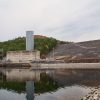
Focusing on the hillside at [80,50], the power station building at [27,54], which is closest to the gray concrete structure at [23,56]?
the power station building at [27,54]

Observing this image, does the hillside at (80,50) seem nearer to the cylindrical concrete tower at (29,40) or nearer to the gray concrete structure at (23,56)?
the gray concrete structure at (23,56)

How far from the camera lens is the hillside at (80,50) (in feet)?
263

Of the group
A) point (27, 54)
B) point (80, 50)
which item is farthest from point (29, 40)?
point (80, 50)

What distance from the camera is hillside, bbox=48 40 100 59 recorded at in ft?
263

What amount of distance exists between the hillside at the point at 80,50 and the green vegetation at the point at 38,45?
256 centimetres

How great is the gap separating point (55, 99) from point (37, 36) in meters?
91.3

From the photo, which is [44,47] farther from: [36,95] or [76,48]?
[36,95]

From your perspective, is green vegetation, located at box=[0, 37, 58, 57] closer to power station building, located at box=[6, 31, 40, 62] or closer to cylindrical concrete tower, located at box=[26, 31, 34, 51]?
cylindrical concrete tower, located at box=[26, 31, 34, 51]

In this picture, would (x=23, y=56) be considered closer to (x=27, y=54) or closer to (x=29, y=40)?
(x=27, y=54)

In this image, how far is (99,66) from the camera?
6875cm

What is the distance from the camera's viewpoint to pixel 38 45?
97062 mm

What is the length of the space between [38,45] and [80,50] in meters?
17.2

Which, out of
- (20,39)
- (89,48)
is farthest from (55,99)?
(20,39)

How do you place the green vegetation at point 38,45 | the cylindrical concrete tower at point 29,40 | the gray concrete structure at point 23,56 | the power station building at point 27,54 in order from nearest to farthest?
the gray concrete structure at point 23,56 → the power station building at point 27,54 → the cylindrical concrete tower at point 29,40 → the green vegetation at point 38,45
